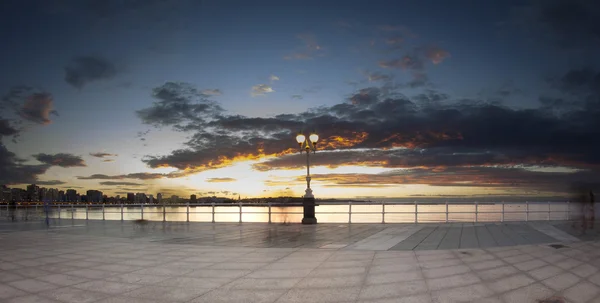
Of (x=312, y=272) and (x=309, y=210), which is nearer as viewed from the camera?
(x=312, y=272)

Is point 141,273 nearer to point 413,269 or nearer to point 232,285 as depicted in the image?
point 232,285

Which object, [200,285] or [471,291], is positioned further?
[200,285]

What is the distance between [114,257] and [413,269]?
295 inches

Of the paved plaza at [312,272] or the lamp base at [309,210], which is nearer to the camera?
the paved plaza at [312,272]

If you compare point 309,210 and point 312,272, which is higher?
point 312,272

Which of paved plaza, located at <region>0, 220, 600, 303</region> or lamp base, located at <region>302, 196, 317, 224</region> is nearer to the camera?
paved plaza, located at <region>0, 220, 600, 303</region>

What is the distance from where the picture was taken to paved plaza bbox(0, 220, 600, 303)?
21.3 feet

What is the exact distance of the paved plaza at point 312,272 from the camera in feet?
21.3

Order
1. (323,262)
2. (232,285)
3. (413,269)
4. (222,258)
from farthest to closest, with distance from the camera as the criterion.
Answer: (222,258) → (323,262) → (413,269) → (232,285)

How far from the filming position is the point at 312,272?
809 cm

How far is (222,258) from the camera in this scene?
32.8 ft

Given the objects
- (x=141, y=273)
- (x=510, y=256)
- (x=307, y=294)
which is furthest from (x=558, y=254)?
(x=141, y=273)

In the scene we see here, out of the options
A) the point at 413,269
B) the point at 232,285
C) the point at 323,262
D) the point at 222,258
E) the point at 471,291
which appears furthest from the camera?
the point at 222,258

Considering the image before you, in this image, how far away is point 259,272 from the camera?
820cm
